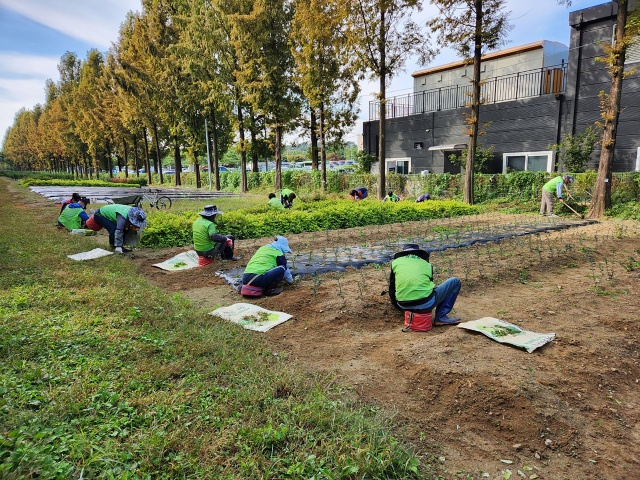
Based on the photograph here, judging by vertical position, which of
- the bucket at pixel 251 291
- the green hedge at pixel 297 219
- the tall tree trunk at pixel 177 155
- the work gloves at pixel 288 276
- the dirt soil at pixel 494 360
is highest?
the tall tree trunk at pixel 177 155

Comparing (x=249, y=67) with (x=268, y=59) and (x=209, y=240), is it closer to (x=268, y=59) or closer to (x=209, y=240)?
(x=268, y=59)

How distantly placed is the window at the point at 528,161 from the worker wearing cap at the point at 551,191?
325cm

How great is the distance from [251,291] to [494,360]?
3479 millimetres

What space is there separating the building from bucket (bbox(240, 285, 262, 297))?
590 inches

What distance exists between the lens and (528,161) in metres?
17.8

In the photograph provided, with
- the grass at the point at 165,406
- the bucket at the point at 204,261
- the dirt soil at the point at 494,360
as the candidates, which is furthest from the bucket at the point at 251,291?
the bucket at the point at 204,261

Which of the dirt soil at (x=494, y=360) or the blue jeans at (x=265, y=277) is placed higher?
the blue jeans at (x=265, y=277)

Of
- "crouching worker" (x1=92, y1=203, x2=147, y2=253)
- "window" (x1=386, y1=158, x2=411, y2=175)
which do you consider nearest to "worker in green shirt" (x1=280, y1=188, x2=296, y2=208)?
"crouching worker" (x1=92, y1=203, x2=147, y2=253)

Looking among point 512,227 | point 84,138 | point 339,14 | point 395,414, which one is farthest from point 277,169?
point 84,138

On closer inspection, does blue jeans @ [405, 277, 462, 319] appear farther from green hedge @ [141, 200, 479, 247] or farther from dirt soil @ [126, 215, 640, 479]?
green hedge @ [141, 200, 479, 247]

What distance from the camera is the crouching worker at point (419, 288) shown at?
4562 millimetres

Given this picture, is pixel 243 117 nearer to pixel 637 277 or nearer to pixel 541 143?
pixel 541 143

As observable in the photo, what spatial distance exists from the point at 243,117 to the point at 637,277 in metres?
25.9

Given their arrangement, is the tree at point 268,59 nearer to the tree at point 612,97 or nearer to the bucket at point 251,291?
the tree at point 612,97
